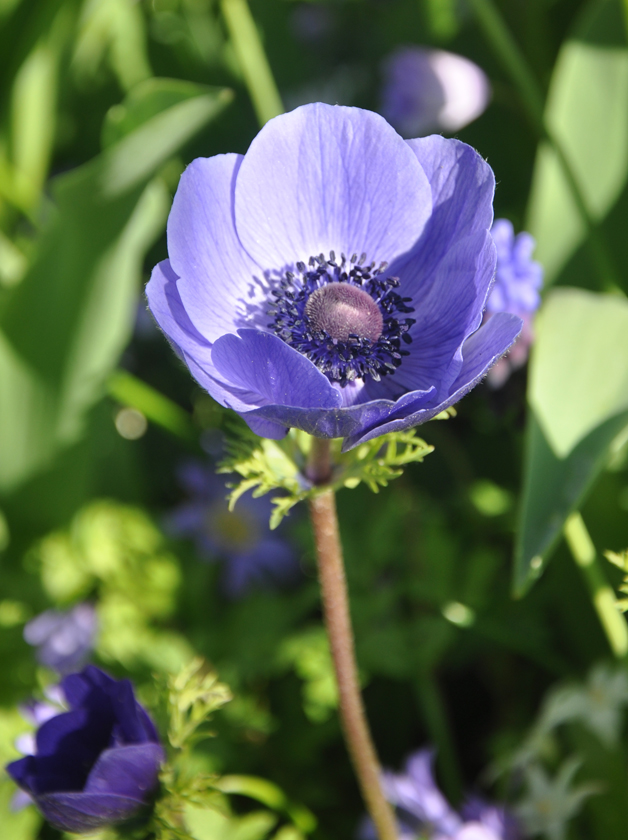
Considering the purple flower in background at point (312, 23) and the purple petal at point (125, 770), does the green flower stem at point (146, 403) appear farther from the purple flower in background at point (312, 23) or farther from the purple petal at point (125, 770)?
the purple flower in background at point (312, 23)

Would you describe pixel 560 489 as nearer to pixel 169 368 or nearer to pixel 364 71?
pixel 169 368

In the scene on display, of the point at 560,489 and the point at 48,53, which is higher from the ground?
the point at 48,53

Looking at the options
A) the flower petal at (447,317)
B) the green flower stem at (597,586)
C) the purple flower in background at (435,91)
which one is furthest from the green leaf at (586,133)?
the flower petal at (447,317)

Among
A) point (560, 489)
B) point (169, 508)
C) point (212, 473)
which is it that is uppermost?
point (560, 489)

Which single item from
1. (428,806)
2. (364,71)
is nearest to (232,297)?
(428,806)

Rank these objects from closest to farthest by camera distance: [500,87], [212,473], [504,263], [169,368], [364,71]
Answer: [504,263], [500,87], [212,473], [169,368], [364,71]

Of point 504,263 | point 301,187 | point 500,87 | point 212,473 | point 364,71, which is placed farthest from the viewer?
point 364,71
